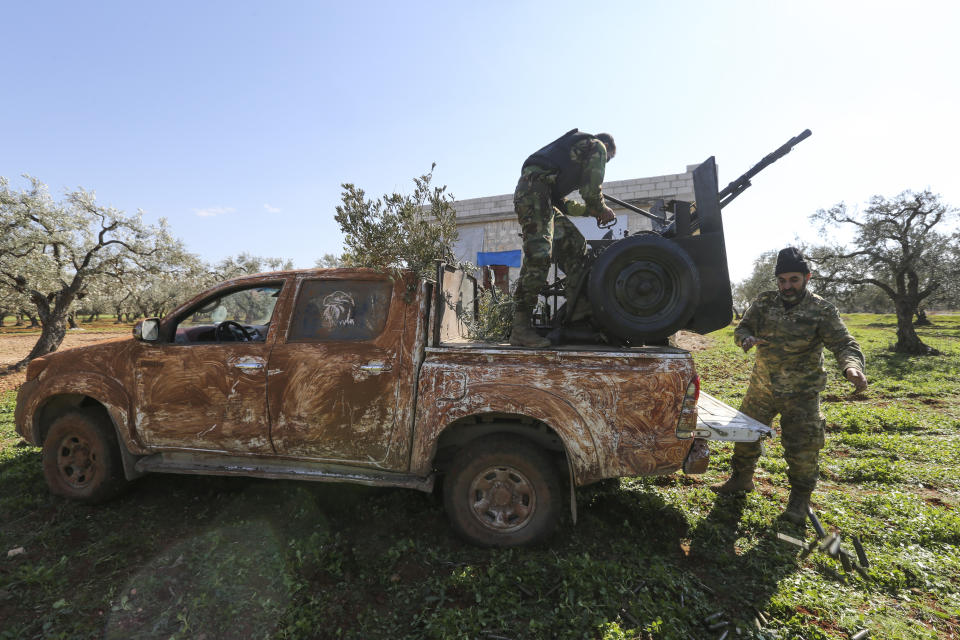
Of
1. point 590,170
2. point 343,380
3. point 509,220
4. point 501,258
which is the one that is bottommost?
point 343,380

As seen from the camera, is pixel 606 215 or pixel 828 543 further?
pixel 606 215

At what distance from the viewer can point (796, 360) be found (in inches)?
136

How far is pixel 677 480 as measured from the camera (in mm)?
4012

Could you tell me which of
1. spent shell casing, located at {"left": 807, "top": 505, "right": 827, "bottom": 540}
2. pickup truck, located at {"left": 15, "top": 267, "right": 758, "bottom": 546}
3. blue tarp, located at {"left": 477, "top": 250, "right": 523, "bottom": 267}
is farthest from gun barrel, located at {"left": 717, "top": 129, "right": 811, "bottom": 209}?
blue tarp, located at {"left": 477, "top": 250, "right": 523, "bottom": 267}

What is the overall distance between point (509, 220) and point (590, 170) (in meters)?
10.9

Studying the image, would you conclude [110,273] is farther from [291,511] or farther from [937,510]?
[937,510]

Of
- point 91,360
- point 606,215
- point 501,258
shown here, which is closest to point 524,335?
point 606,215

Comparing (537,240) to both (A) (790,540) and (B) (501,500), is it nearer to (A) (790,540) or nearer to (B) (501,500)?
(B) (501,500)

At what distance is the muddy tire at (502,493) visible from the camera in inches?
108

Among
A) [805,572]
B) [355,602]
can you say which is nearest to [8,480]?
[355,602]

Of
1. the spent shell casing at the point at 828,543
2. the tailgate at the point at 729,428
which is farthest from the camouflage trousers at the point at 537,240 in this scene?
the spent shell casing at the point at 828,543

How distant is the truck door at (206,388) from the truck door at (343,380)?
0.15 metres

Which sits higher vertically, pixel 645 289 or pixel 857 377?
pixel 645 289

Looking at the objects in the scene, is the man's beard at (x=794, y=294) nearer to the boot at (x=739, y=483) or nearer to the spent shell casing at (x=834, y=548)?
the boot at (x=739, y=483)
